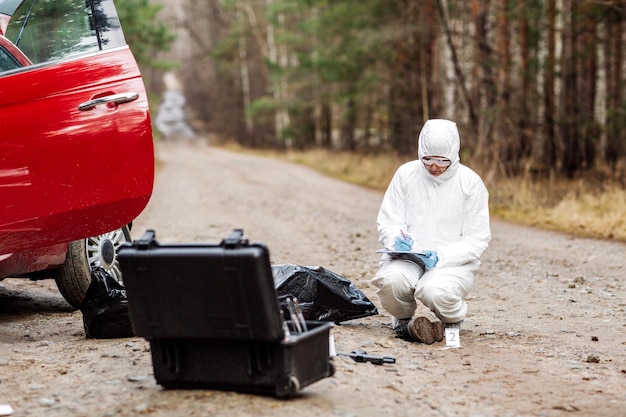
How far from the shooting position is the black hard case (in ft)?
13.0

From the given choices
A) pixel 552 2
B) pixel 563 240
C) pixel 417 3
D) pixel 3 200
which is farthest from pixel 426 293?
pixel 417 3

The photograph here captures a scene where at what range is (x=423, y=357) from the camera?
5488mm

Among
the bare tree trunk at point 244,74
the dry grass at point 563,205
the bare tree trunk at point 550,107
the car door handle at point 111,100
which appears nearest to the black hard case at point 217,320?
the car door handle at point 111,100

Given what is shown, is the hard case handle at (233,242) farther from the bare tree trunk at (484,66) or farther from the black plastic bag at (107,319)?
the bare tree trunk at (484,66)

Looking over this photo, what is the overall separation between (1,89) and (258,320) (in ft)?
7.72

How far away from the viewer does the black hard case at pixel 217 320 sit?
395 cm

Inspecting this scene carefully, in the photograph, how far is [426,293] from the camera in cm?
582

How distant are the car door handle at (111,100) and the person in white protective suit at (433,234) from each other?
1.81 metres

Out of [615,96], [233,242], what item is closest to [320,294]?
[233,242]

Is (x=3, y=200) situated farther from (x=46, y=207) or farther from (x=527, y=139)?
(x=527, y=139)

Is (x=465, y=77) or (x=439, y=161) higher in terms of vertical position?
(x=439, y=161)

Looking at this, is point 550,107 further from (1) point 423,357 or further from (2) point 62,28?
(2) point 62,28

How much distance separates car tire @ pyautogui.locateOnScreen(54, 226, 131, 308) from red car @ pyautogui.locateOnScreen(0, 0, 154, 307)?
571 mm

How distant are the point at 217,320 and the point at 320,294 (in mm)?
2123
